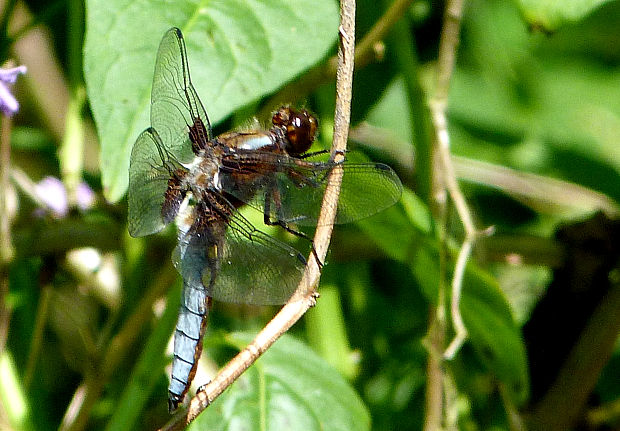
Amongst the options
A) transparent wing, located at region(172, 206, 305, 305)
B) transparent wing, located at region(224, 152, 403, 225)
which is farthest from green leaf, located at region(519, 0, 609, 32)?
transparent wing, located at region(172, 206, 305, 305)

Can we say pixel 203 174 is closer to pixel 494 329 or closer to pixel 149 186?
pixel 149 186

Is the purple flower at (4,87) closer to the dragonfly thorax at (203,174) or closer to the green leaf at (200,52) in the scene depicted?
the green leaf at (200,52)

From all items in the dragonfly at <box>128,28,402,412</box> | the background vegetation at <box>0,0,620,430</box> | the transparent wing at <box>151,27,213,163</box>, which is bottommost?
the background vegetation at <box>0,0,620,430</box>

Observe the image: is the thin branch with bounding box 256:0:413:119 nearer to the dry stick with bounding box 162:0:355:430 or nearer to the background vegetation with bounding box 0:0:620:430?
the background vegetation with bounding box 0:0:620:430

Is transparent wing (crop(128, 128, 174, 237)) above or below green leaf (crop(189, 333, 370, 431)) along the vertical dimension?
above

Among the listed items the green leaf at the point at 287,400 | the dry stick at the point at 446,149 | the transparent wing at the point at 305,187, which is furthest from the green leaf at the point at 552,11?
the green leaf at the point at 287,400

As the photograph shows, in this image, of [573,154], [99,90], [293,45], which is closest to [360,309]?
[293,45]
